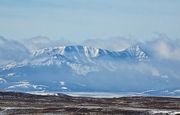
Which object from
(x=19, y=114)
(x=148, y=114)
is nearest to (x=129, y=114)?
(x=148, y=114)

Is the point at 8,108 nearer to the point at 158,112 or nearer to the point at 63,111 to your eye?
the point at 63,111

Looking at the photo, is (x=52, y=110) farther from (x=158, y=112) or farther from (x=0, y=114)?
(x=158, y=112)

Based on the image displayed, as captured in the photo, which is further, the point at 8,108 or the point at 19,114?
the point at 8,108

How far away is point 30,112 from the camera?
341ft

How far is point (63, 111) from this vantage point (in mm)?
103812

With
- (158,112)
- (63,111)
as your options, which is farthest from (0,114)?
(158,112)

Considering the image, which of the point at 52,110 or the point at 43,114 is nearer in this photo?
the point at 43,114

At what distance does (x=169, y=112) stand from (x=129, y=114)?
617 centimetres

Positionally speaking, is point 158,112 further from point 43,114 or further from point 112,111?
point 43,114

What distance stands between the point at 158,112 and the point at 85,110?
1266 centimetres

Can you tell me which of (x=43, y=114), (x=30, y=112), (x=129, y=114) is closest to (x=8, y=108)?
(x=30, y=112)

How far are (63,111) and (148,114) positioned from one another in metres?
13.6

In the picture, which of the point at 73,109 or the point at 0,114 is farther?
the point at 73,109

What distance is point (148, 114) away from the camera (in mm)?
100938
